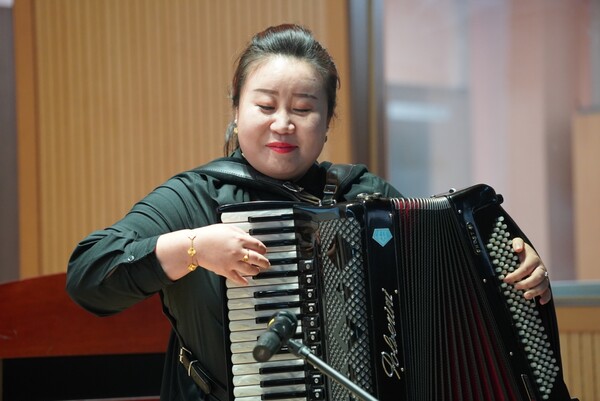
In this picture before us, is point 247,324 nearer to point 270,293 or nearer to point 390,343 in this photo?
point 270,293

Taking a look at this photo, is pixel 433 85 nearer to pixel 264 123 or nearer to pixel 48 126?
pixel 48 126

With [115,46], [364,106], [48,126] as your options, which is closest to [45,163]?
[48,126]

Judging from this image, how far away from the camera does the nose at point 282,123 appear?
195 centimetres

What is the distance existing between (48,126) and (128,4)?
0.63m

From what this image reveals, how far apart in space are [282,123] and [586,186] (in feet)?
6.76

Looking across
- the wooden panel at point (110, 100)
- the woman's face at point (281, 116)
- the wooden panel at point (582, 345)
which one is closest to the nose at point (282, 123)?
the woman's face at point (281, 116)

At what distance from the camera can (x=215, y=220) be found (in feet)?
Answer: 6.48

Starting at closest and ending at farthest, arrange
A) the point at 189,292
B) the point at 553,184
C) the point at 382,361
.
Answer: the point at 382,361, the point at 189,292, the point at 553,184

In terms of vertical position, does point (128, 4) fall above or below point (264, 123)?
above

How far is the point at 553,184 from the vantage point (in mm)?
3666

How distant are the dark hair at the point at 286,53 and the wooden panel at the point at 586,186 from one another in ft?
6.12

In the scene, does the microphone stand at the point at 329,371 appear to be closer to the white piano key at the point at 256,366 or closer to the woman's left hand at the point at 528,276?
the white piano key at the point at 256,366

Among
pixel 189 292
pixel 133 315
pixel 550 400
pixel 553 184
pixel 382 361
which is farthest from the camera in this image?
pixel 553 184

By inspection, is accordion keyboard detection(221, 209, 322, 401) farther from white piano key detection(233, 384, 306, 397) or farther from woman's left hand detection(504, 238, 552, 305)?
woman's left hand detection(504, 238, 552, 305)
